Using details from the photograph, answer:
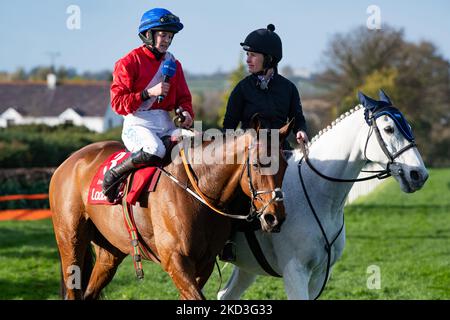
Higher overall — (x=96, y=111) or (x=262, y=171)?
(x=262, y=171)

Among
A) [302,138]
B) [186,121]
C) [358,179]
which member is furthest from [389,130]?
[186,121]

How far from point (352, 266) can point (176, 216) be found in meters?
7.36

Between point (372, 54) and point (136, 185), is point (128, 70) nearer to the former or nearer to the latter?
point (136, 185)

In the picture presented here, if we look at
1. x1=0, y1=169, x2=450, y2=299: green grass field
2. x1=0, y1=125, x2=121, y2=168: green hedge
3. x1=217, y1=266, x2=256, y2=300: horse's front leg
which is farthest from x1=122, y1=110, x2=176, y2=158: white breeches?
x1=0, y1=125, x2=121, y2=168: green hedge

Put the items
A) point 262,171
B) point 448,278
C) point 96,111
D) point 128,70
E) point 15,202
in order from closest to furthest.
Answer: point 262,171 < point 128,70 < point 448,278 < point 15,202 < point 96,111

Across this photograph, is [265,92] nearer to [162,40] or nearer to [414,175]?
[162,40]

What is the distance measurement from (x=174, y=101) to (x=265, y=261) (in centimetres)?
149

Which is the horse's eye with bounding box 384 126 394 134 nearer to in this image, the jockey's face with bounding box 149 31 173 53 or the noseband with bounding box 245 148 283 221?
the noseband with bounding box 245 148 283 221

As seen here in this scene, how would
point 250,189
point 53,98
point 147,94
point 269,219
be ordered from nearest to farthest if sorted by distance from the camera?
point 269,219, point 250,189, point 147,94, point 53,98

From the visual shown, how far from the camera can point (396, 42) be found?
56.0 meters

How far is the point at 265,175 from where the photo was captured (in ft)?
16.3

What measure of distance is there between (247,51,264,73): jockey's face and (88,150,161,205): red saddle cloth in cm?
121
